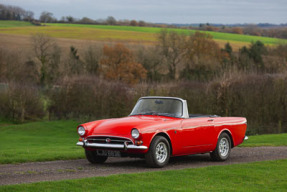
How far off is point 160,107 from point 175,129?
1188 mm

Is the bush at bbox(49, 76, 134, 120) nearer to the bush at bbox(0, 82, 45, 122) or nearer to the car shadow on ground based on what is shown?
the bush at bbox(0, 82, 45, 122)

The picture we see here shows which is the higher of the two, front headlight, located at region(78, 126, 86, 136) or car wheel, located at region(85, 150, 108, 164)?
front headlight, located at region(78, 126, 86, 136)

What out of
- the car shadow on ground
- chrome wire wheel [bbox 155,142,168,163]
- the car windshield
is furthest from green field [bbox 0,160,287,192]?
the car windshield

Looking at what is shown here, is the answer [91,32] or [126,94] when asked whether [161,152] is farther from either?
[91,32]

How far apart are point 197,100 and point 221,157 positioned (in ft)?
106

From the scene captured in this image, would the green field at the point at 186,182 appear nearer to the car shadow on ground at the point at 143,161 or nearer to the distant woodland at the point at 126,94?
the car shadow on ground at the point at 143,161

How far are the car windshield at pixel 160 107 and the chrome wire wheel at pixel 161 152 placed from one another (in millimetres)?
1251

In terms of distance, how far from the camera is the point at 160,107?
13.9m

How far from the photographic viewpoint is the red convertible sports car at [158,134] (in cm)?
1218

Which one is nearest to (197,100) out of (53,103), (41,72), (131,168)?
(53,103)

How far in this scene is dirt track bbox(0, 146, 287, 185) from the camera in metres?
10.9

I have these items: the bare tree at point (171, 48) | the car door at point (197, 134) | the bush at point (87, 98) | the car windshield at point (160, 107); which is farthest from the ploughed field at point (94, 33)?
the car door at point (197, 134)

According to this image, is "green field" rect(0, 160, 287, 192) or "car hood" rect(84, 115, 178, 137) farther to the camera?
"car hood" rect(84, 115, 178, 137)

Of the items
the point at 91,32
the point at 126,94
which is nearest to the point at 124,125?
the point at 126,94
